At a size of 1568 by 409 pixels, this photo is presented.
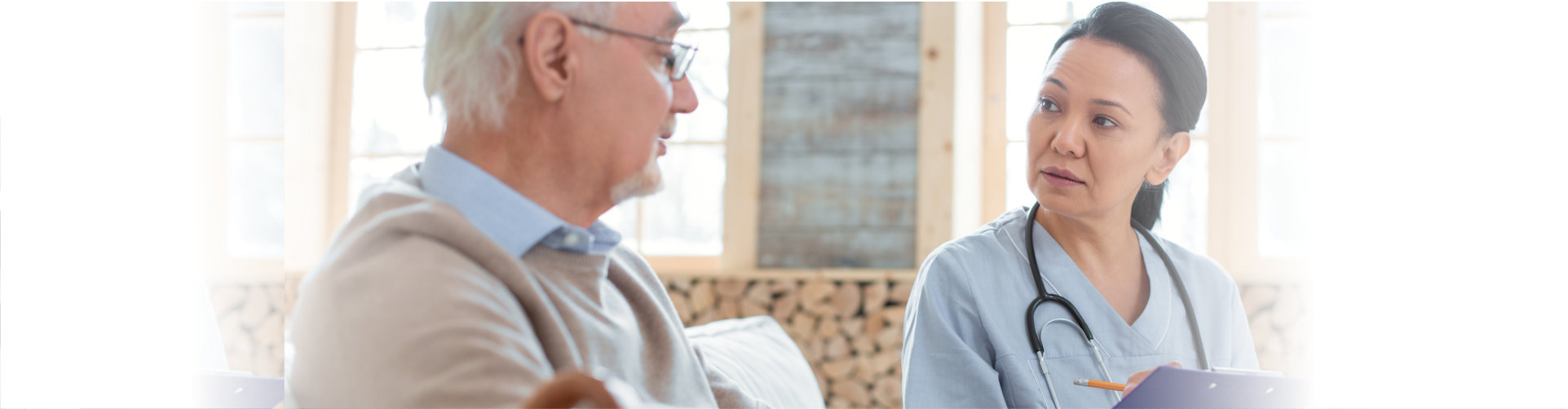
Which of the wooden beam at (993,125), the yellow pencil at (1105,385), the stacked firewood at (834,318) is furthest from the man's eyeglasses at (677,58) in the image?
the stacked firewood at (834,318)

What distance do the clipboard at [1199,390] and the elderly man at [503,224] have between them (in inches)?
17.5

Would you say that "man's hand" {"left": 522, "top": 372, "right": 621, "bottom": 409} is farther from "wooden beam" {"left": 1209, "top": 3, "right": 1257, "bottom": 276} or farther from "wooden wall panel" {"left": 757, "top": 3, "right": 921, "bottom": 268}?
"wooden wall panel" {"left": 757, "top": 3, "right": 921, "bottom": 268}

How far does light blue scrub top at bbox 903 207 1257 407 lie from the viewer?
92cm

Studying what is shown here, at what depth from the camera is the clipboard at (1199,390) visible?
0.79 meters

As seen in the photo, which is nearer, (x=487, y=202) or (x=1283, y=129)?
(x=487, y=202)

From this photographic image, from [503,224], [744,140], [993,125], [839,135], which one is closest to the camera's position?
[503,224]

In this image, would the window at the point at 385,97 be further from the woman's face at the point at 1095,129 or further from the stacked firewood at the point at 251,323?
the woman's face at the point at 1095,129

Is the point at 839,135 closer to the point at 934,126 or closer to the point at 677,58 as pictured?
the point at 934,126

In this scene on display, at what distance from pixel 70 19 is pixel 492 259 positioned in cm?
53

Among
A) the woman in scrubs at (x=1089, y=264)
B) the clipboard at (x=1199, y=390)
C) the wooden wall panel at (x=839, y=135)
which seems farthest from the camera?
the wooden wall panel at (x=839, y=135)

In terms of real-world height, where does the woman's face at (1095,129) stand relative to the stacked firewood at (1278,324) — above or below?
above

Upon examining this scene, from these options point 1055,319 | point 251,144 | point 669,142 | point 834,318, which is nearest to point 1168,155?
point 1055,319

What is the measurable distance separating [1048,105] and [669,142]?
1.23 feet

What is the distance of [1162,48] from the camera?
2.93 ft
